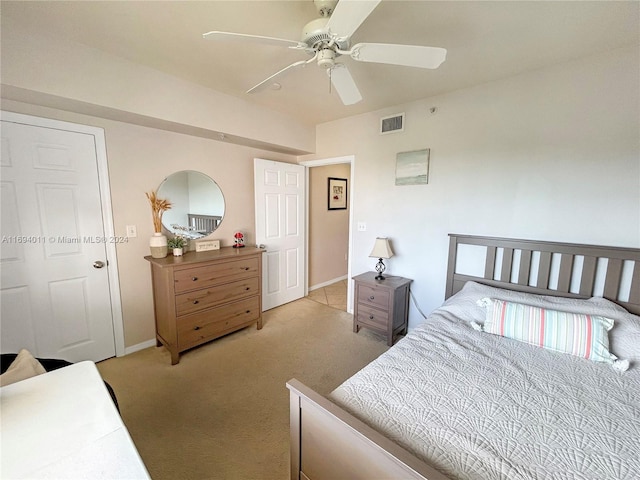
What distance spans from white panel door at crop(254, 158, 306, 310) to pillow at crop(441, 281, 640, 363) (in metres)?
2.28

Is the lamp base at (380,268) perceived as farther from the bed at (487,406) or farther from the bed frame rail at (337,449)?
the bed frame rail at (337,449)

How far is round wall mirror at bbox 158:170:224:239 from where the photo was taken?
2.75m

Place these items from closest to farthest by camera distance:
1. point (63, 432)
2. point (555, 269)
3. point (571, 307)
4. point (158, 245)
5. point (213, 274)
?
point (63, 432), point (571, 307), point (555, 269), point (158, 245), point (213, 274)

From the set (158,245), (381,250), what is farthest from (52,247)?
(381,250)

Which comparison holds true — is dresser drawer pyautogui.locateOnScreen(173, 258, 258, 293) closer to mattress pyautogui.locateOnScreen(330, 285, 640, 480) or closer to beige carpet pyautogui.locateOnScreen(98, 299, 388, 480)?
beige carpet pyautogui.locateOnScreen(98, 299, 388, 480)

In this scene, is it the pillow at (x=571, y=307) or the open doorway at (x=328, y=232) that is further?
the open doorway at (x=328, y=232)

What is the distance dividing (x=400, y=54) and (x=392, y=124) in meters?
1.65

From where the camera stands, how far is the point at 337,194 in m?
4.80

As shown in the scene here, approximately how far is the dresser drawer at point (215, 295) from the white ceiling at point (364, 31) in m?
1.97

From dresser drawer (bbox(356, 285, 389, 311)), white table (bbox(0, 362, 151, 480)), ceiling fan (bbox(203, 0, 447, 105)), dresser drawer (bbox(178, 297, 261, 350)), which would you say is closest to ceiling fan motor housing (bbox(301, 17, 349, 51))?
ceiling fan (bbox(203, 0, 447, 105))

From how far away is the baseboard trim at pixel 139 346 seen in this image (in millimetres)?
2592

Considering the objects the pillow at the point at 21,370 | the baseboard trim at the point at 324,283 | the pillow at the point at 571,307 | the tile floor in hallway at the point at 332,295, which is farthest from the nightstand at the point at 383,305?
the pillow at the point at 21,370

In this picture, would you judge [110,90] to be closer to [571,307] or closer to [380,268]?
[380,268]

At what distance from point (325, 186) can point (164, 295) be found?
292 centimetres
